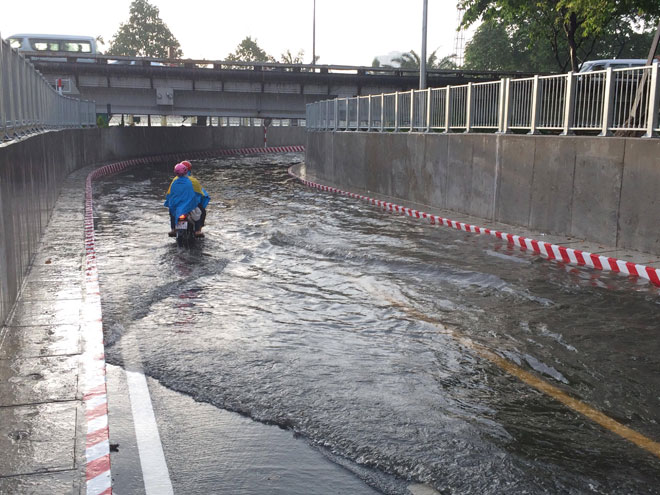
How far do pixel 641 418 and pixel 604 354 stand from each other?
1.62m

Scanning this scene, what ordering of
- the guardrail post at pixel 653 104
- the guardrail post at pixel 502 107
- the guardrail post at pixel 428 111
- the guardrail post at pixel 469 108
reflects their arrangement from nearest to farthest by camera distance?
the guardrail post at pixel 653 104, the guardrail post at pixel 502 107, the guardrail post at pixel 469 108, the guardrail post at pixel 428 111

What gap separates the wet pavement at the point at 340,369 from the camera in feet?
14.9

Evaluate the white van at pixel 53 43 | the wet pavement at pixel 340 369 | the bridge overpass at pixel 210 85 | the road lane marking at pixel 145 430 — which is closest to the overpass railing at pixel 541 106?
the wet pavement at pixel 340 369

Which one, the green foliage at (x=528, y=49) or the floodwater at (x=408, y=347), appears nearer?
the floodwater at (x=408, y=347)

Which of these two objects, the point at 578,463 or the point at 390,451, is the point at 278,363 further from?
the point at 578,463

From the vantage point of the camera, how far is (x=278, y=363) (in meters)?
6.65

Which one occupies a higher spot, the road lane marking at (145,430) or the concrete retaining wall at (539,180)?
the concrete retaining wall at (539,180)

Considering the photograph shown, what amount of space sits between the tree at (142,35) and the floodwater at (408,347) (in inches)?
4402

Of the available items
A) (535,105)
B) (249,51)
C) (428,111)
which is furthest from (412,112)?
(249,51)

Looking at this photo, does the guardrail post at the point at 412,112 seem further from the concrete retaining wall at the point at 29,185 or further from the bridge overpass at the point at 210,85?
the bridge overpass at the point at 210,85

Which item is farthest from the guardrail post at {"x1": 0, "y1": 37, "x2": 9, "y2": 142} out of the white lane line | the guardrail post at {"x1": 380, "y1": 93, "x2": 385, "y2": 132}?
the guardrail post at {"x1": 380, "y1": 93, "x2": 385, "y2": 132}

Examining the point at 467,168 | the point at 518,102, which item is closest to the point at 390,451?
the point at 518,102

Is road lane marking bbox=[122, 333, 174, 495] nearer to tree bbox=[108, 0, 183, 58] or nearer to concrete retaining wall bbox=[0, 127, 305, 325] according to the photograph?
concrete retaining wall bbox=[0, 127, 305, 325]

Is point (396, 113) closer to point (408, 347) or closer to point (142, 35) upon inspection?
point (408, 347)
